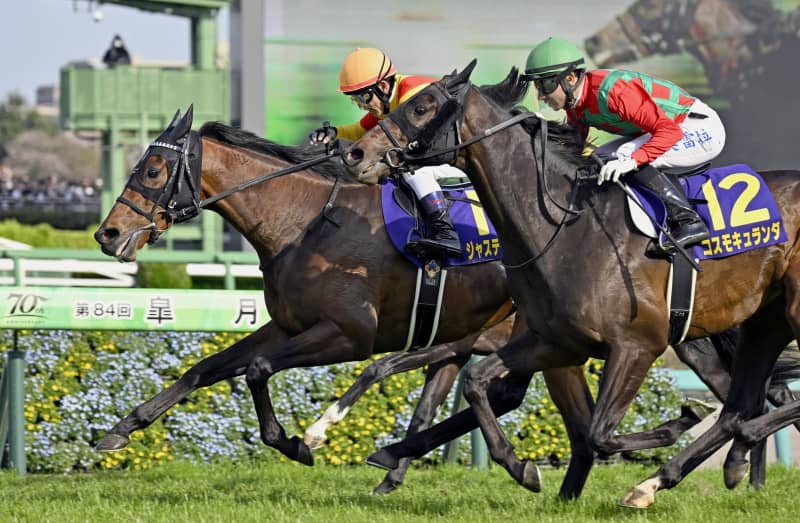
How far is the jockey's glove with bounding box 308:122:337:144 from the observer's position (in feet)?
20.1

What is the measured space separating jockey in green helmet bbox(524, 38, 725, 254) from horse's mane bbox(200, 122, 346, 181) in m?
1.24

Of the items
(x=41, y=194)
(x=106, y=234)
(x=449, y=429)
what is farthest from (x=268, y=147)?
(x=41, y=194)

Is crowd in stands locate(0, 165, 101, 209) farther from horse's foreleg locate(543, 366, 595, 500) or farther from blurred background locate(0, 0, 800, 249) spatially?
horse's foreleg locate(543, 366, 595, 500)

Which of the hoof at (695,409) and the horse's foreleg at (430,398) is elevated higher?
the hoof at (695,409)

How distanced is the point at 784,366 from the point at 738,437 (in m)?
0.90

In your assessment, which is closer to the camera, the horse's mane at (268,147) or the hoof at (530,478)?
the hoof at (530,478)

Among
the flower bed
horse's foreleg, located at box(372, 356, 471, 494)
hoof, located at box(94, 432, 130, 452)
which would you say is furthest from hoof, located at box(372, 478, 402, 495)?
hoof, located at box(94, 432, 130, 452)

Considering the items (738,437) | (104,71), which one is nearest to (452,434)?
(738,437)

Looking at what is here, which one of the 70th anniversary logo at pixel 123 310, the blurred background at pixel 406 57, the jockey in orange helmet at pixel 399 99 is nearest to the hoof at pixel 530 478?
the jockey in orange helmet at pixel 399 99

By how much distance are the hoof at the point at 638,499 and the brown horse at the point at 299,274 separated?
38cm

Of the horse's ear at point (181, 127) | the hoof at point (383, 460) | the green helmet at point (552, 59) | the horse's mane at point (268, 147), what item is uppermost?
the green helmet at point (552, 59)

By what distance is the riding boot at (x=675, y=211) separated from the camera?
4.94m

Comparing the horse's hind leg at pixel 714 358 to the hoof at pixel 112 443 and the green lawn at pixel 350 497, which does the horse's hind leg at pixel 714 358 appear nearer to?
the green lawn at pixel 350 497

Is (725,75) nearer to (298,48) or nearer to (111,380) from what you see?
(298,48)
